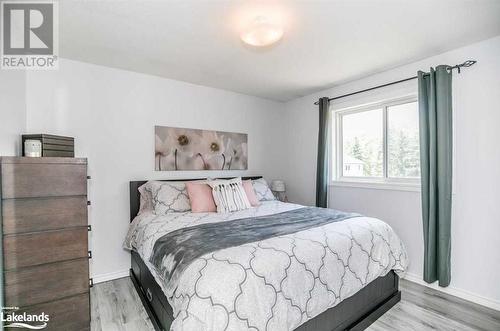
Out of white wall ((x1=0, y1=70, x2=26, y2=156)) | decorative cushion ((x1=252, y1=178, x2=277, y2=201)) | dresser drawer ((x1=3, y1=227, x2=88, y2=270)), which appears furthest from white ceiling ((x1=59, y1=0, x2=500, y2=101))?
dresser drawer ((x1=3, y1=227, x2=88, y2=270))

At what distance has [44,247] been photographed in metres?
1.65

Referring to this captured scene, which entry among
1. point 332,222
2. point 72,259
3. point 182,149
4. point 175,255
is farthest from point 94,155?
point 332,222

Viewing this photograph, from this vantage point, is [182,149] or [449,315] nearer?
[449,315]

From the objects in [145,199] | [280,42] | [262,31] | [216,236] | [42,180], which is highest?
[280,42]

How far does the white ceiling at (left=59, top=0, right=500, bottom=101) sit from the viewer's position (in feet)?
5.62

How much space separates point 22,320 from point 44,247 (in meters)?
A: 0.46

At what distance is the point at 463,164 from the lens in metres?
2.30

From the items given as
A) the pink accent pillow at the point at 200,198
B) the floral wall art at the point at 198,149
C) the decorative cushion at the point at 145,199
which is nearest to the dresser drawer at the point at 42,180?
the decorative cushion at the point at 145,199

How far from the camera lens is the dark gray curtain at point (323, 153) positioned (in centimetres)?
342

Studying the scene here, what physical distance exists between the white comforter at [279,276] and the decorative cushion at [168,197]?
19.0 inches

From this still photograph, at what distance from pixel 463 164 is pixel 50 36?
3.84 m

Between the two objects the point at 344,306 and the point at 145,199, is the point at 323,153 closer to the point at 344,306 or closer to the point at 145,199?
the point at 344,306

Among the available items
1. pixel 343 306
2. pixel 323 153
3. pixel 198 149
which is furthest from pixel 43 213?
pixel 323 153

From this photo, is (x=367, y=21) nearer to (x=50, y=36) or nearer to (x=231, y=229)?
(x=231, y=229)
